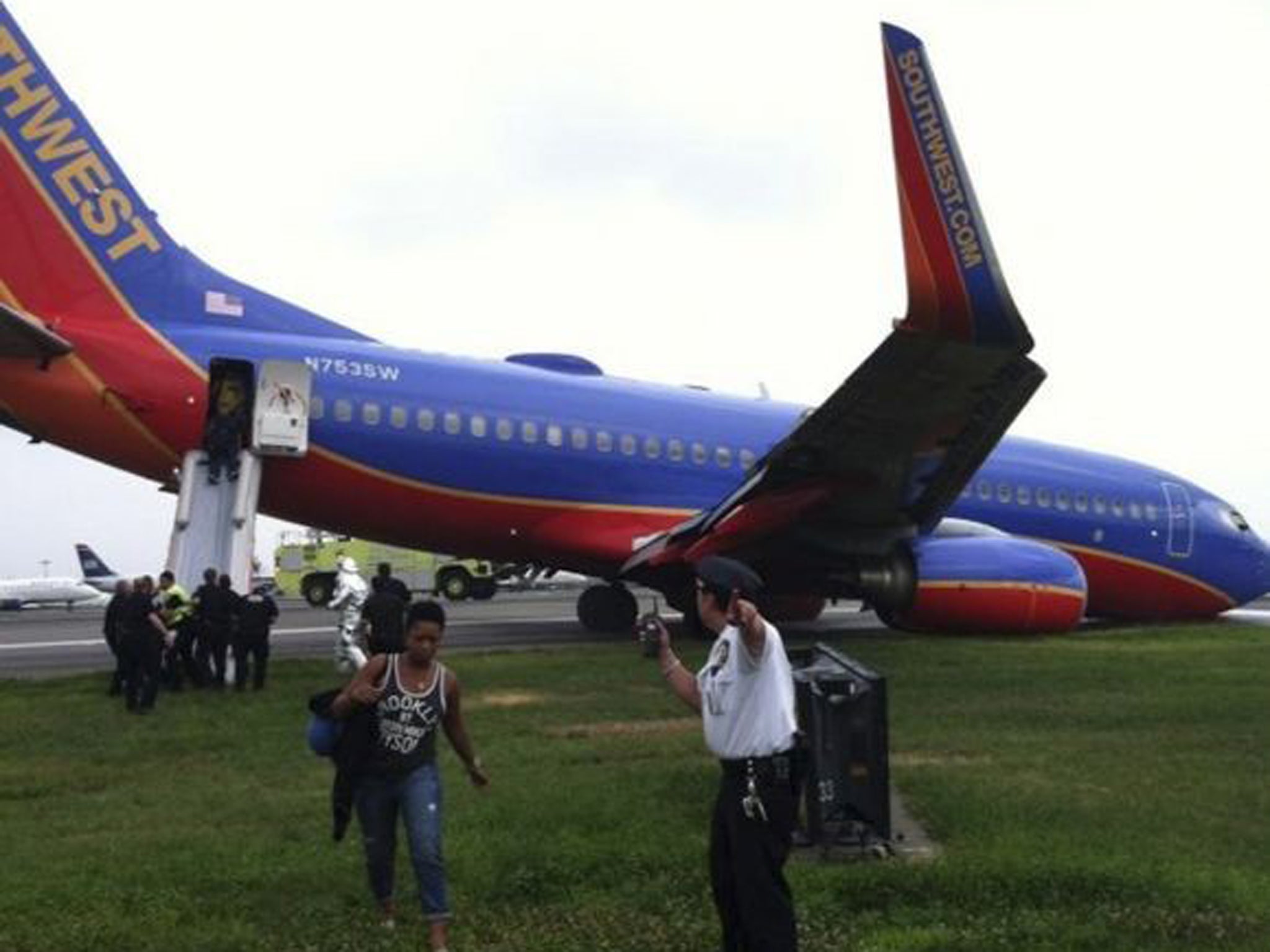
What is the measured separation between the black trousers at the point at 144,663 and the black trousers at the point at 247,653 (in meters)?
1.10

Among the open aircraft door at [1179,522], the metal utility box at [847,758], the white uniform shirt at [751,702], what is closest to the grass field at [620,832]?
the metal utility box at [847,758]

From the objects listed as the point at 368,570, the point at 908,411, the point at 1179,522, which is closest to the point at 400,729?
the point at 908,411

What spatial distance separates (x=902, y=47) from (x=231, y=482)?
1009 cm

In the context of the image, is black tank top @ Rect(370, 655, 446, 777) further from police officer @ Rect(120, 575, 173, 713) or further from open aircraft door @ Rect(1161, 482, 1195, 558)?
open aircraft door @ Rect(1161, 482, 1195, 558)

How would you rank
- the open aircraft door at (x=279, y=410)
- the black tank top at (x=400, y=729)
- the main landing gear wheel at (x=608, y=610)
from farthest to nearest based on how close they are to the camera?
the main landing gear wheel at (x=608, y=610) < the open aircraft door at (x=279, y=410) < the black tank top at (x=400, y=729)

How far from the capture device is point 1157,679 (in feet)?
44.6

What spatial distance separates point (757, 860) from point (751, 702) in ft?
1.82

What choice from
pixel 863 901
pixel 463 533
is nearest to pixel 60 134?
pixel 463 533

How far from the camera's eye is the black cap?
477 cm

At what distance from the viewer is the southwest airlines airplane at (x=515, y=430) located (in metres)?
16.1

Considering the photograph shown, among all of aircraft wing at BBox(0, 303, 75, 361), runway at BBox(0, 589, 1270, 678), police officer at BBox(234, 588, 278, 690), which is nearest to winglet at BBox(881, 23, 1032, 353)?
police officer at BBox(234, 588, 278, 690)

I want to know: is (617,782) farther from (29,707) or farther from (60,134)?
(60,134)

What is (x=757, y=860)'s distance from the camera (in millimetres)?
4617

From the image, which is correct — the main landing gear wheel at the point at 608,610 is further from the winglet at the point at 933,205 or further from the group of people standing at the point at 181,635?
the winglet at the point at 933,205
